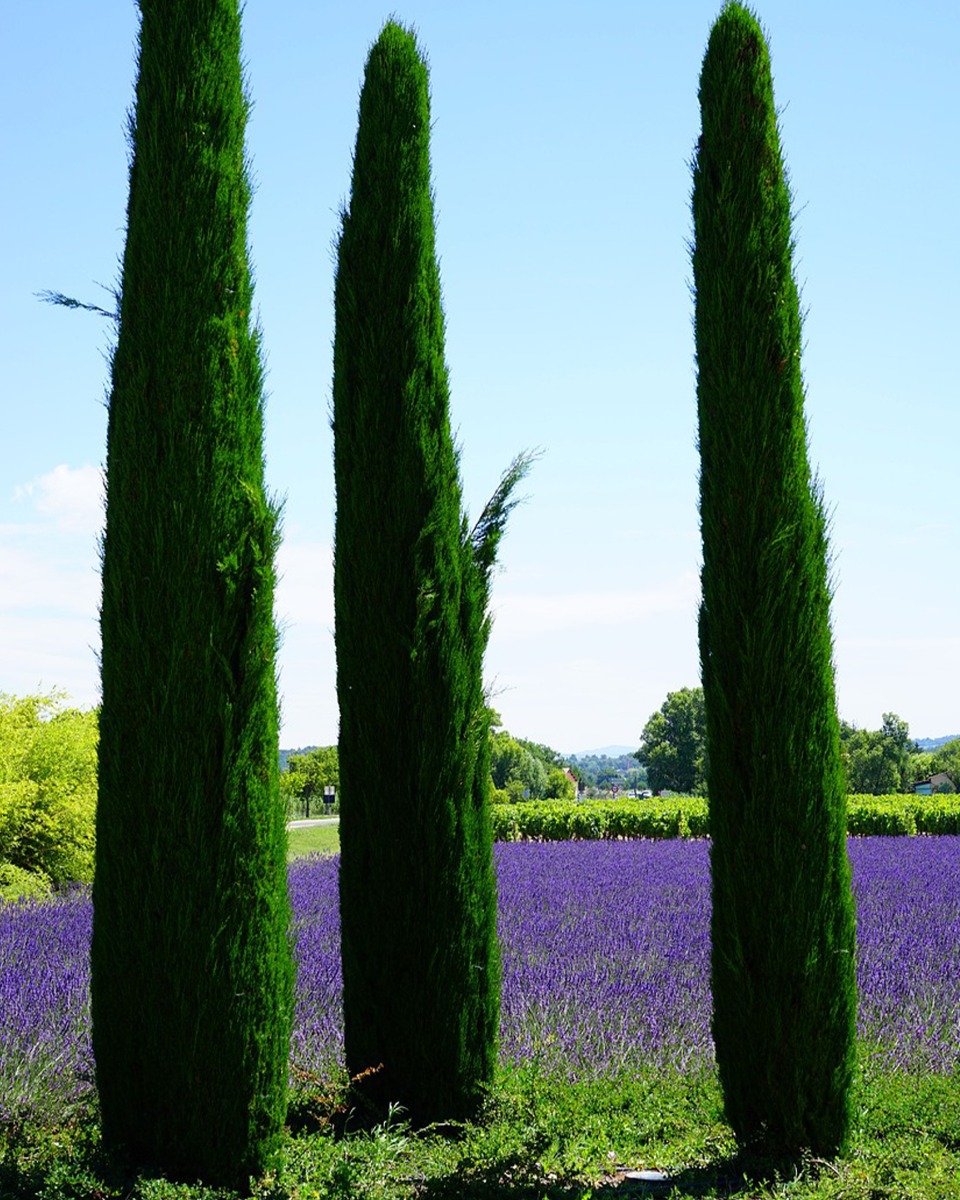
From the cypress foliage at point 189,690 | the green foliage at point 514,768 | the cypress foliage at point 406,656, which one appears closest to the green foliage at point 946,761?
the green foliage at point 514,768

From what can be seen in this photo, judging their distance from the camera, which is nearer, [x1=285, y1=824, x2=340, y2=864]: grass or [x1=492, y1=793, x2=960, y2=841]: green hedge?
[x1=492, y1=793, x2=960, y2=841]: green hedge

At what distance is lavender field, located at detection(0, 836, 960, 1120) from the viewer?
6.02 m

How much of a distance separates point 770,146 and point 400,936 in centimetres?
481

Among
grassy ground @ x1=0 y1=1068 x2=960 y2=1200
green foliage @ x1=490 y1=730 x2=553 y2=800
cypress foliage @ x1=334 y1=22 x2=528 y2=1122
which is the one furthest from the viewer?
green foliage @ x1=490 y1=730 x2=553 y2=800

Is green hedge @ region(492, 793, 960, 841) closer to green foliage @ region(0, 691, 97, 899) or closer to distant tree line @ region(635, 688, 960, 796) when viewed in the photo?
green foliage @ region(0, 691, 97, 899)

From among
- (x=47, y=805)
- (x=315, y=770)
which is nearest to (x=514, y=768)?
(x=315, y=770)

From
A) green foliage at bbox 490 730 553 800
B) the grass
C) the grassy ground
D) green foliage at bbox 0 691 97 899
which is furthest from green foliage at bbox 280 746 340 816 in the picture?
the grassy ground

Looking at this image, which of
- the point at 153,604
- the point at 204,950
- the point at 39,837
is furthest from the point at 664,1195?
the point at 39,837

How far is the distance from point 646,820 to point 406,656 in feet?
59.2

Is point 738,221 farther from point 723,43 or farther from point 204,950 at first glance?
point 204,950

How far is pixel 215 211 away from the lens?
5164mm

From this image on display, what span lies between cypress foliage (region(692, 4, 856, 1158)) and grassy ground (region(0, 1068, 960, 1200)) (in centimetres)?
34

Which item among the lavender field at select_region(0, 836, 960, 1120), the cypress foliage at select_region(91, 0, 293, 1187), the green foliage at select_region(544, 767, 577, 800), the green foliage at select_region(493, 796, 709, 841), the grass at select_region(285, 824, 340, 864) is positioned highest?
the cypress foliage at select_region(91, 0, 293, 1187)

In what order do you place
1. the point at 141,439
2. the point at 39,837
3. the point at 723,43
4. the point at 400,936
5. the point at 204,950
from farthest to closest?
the point at 39,837 < the point at 723,43 < the point at 400,936 < the point at 141,439 < the point at 204,950
